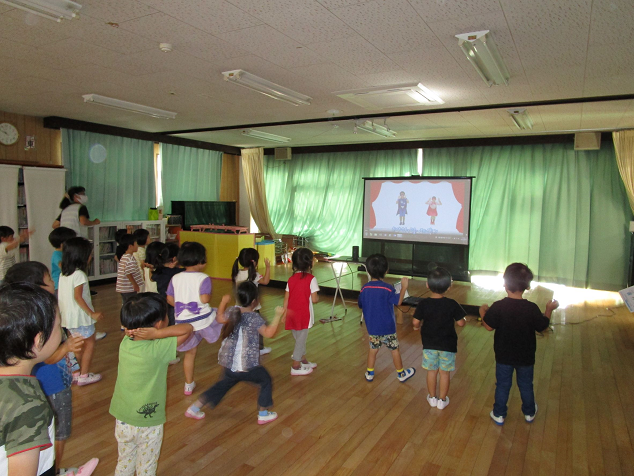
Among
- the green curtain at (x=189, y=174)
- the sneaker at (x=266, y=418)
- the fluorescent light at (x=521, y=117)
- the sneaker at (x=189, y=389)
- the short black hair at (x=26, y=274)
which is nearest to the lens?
the short black hair at (x=26, y=274)

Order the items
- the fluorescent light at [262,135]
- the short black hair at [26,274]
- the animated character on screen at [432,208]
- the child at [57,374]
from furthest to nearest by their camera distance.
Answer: the animated character on screen at [432,208], the fluorescent light at [262,135], the short black hair at [26,274], the child at [57,374]

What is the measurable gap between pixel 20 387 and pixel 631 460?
3.12m

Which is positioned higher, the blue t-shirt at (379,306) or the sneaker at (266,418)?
the blue t-shirt at (379,306)

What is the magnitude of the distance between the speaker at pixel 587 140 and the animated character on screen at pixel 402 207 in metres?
2.90

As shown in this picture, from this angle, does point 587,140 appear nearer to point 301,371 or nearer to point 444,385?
point 444,385

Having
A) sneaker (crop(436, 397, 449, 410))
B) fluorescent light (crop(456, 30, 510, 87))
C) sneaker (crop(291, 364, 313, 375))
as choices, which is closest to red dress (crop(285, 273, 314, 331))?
sneaker (crop(291, 364, 313, 375))

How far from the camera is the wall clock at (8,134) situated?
6272 mm

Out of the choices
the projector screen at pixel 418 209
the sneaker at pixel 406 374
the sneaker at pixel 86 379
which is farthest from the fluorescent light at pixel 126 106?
the sneaker at pixel 406 374

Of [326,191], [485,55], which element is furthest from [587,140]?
[326,191]

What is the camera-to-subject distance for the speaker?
7.09m

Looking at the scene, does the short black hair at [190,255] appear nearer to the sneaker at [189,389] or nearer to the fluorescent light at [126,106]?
the sneaker at [189,389]

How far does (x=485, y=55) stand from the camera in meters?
3.25

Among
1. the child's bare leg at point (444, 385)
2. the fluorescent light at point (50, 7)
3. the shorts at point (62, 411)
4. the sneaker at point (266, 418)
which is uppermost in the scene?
the fluorescent light at point (50, 7)

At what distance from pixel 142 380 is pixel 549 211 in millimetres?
7891
